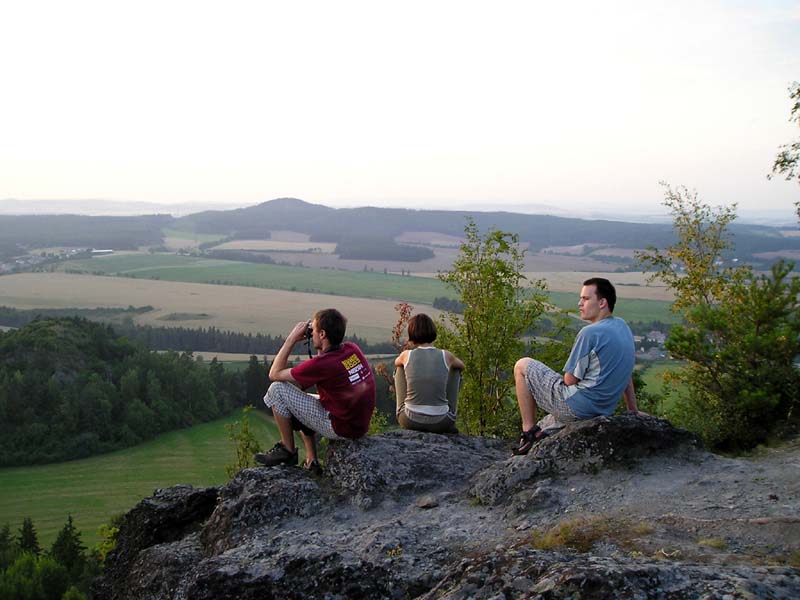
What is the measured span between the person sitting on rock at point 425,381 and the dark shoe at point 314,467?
177 cm

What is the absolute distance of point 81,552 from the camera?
131 feet

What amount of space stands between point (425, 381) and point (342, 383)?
1870 mm

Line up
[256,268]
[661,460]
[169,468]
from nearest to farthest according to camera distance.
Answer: [661,460] < [169,468] < [256,268]

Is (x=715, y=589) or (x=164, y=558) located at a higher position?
(x=715, y=589)

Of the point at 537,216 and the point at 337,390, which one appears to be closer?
the point at 337,390

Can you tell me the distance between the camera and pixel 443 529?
728 cm

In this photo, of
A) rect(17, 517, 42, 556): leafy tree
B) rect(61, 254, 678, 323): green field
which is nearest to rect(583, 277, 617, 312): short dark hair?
rect(17, 517, 42, 556): leafy tree

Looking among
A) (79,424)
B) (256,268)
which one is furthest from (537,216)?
(79,424)

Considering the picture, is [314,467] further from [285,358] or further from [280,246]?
[280,246]

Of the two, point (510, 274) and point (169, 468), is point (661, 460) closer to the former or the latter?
point (510, 274)

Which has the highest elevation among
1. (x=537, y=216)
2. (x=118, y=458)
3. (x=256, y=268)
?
(x=537, y=216)

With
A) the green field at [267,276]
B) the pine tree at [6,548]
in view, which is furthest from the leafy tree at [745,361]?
the green field at [267,276]

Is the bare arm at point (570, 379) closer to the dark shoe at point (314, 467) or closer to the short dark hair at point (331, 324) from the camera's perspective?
the short dark hair at point (331, 324)

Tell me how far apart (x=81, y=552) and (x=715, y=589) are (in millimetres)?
43253
